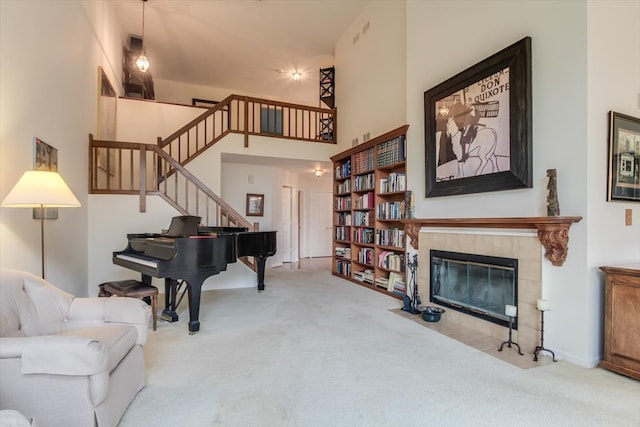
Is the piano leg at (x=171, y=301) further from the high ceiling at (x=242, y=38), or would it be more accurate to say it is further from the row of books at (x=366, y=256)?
the high ceiling at (x=242, y=38)

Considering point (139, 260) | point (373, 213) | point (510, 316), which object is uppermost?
point (373, 213)

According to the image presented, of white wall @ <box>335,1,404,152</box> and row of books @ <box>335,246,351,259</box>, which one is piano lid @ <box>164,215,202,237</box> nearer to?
row of books @ <box>335,246,351,259</box>

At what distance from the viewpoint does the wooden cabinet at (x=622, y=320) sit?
2.22 m

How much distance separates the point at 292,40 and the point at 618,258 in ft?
21.6

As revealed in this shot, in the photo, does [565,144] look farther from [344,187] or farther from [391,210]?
[344,187]

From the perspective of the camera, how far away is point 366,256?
215 inches

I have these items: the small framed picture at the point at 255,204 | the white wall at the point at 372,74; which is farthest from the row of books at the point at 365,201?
the small framed picture at the point at 255,204

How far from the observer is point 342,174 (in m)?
6.25

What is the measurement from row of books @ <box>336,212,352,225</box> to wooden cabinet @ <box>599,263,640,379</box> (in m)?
4.03

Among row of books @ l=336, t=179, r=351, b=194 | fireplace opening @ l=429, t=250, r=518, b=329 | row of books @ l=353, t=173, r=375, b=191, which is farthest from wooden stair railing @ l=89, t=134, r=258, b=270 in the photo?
fireplace opening @ l=429, t=250, r=518, b=329

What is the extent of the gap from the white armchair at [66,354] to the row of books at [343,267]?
13.8 ft

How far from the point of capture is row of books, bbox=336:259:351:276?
5954 millimetres

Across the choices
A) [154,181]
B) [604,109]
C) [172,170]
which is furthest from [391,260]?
[172,170]

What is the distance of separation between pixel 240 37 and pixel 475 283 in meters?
6.42
